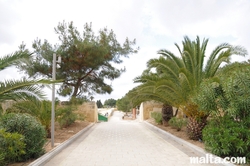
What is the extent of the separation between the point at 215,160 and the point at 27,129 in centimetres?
503

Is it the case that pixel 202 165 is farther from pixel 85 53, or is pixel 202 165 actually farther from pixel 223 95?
pixel 85 53

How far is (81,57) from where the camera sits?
1586 centimetres


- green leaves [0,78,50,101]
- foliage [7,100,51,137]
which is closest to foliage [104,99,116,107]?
foliage [7,100,51,137]

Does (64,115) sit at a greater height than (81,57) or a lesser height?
lesser

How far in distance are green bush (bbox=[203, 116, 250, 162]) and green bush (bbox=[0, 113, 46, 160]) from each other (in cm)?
481

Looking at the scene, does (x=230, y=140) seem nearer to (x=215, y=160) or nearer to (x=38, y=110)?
(x=215, y=160)

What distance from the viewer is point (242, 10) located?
955 cm

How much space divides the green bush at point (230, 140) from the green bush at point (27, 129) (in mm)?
4815

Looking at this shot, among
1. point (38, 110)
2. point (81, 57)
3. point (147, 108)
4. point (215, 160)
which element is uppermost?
point (81, 57)

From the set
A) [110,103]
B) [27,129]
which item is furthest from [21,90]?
[110,103]

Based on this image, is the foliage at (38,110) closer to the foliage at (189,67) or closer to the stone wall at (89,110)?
the foliage at (189,67)

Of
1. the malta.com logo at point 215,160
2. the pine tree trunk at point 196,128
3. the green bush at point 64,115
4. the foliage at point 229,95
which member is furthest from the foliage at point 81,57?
the malta.com logo at point 215,160

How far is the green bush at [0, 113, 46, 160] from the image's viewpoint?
5.91 meters

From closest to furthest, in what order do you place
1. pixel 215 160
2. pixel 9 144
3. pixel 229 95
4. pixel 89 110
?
pixel 9 144 → pixel 215 160 → pixel 229 95 → pixel 89 110
